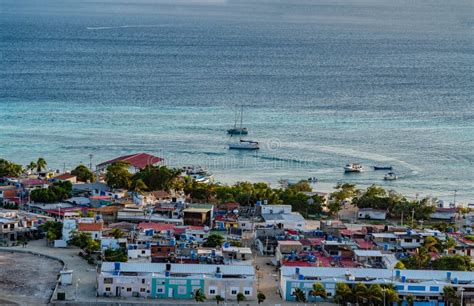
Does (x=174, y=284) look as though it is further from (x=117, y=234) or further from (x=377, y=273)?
(x=377, y=273)

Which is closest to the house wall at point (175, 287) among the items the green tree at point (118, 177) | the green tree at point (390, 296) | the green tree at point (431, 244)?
the green tree at point (390, 296)

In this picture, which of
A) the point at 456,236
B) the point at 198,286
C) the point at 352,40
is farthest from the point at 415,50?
the point at 198,286

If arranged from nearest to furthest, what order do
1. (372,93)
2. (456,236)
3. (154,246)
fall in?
(154,246) < (456,236) < (372,93)

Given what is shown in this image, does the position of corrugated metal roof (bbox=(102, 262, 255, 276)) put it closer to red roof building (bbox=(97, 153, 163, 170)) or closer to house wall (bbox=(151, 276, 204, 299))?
house wall (bbox=(151, 276, 204, 299))

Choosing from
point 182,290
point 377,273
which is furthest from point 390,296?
point 182,290

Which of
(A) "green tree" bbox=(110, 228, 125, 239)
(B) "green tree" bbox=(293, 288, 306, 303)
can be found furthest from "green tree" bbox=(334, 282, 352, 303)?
(A) "green tree" bbox=(110, 228, 125, 239)

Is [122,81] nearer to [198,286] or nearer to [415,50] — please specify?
[415,50]
